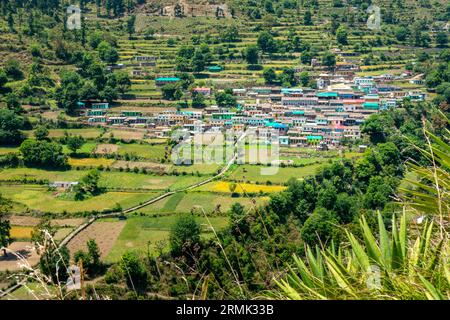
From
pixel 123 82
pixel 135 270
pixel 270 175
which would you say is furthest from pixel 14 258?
pixel 123 82

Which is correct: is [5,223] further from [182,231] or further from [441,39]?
[441,39]

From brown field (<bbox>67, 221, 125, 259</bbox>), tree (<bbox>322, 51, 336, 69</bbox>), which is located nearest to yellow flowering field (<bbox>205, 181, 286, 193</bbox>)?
brown field (<bbox>67, 221, 125, 259</bbox>)

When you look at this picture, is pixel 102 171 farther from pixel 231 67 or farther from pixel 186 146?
pixel 231 67

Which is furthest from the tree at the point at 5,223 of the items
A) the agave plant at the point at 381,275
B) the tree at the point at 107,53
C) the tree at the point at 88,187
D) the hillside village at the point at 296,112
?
the tree at the point at 107,53

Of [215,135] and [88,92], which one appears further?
[88,92]

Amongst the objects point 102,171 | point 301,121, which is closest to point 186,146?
point 102,171

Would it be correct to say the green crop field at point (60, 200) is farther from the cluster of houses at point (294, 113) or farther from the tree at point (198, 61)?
the tree at point (198, 61)

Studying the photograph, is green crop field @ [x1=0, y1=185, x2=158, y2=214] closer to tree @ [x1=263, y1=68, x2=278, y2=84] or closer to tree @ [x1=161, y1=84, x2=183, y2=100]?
tree @ [x1=161, y1=84, x2=183, y2=100]
